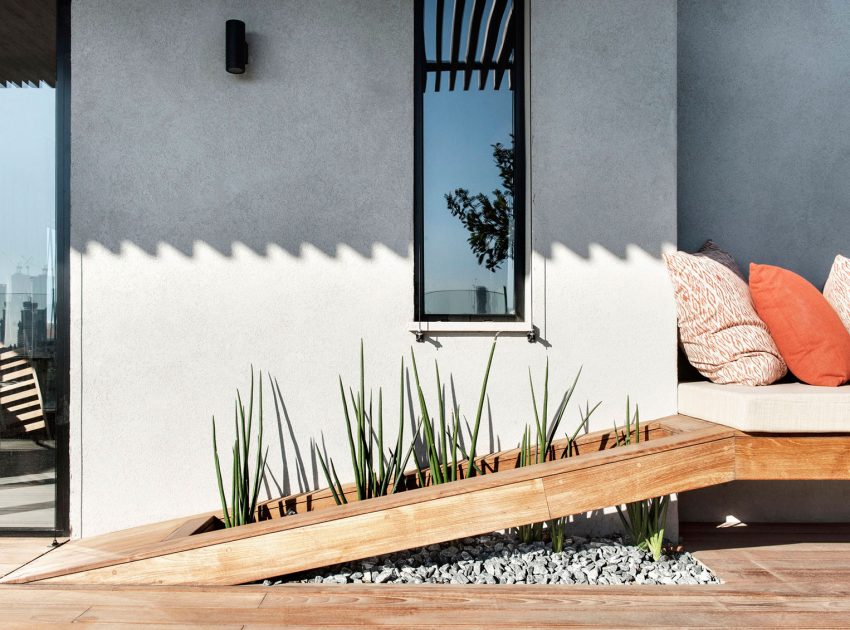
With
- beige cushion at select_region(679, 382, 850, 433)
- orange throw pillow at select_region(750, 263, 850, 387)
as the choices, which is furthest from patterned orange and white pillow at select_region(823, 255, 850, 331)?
beige cushion at select_region(679, 382, 850, 433)

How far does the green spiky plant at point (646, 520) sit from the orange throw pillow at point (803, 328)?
752 millimetres

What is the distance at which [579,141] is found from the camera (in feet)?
9.91

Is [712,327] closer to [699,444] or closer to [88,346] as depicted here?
[699,444]

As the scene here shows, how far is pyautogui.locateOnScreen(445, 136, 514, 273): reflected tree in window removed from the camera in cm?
310

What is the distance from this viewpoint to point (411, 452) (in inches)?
117

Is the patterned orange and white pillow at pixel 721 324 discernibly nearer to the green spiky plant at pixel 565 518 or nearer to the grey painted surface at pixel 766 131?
the green spiky plant at pixel 565 518

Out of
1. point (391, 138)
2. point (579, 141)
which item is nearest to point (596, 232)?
point (579, 141)

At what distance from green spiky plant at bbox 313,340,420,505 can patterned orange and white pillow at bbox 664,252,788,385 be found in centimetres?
143

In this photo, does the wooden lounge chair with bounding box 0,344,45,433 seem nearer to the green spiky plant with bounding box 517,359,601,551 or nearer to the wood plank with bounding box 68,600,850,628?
→ the wood plank with bounding box 68,600,850,628

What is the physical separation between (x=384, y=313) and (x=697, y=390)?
61.9 inches

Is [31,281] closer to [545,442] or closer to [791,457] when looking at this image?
[545,442]

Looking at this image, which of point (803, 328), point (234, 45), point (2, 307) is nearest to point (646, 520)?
point (803, 328)

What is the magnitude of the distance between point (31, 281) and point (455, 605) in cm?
266

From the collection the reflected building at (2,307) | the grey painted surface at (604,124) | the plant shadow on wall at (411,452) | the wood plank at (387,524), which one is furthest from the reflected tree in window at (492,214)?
the reflected building at (2,307)
